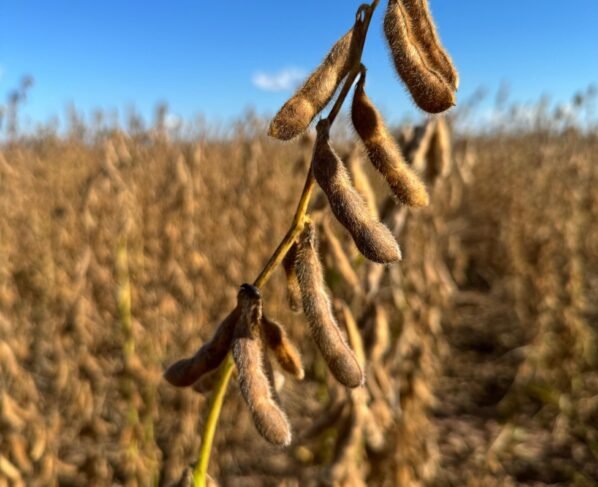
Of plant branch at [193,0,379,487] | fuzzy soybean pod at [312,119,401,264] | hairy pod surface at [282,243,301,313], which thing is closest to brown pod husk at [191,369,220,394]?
plant branch at [193,0,379,487]

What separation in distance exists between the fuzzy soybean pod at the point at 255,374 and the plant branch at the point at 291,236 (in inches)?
1.3

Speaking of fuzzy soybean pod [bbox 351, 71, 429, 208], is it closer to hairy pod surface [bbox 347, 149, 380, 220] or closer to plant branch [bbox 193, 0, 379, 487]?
plant branch [bbox 193, 0, 379, 487]

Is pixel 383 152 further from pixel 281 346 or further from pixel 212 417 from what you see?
A: pixel 212 417

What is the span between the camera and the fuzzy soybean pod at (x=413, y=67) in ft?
2.27

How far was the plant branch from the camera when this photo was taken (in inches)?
28.6

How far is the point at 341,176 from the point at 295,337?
3767 mm

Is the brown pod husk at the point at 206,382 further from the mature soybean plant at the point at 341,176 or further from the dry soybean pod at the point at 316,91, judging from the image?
the dry soybean pod at the point at 316,91

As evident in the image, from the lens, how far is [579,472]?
3.34 meters

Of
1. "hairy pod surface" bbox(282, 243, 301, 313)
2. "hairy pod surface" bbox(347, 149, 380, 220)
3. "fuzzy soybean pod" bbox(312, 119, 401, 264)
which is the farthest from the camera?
"hairy pod surface" bbox(347, 149, 380, 220)

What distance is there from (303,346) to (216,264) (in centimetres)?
92

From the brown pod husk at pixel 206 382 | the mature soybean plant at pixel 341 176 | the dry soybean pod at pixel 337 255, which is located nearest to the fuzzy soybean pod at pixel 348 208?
the mature soybean plant at pixel 341 176

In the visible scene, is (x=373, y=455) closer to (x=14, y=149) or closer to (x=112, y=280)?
(x=112, y=280)

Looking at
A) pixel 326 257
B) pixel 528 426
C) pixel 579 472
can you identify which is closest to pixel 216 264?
pixel 528 426

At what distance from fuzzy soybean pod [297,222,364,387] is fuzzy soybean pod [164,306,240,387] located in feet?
0.35
